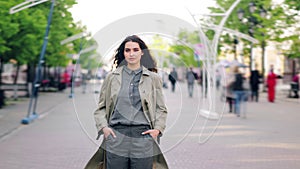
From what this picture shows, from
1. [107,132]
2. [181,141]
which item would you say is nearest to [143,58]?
[107,132]

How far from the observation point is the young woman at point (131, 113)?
4039 mm

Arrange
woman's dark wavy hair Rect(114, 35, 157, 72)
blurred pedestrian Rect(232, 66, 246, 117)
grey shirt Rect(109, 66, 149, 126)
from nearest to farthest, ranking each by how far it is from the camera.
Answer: grey shirt Rect(109, 66, 149, 126), woman's dark wavy hair Rect(114, 35, 157, 72), blurred pedestrian Rect(232, 66, 246, 117)

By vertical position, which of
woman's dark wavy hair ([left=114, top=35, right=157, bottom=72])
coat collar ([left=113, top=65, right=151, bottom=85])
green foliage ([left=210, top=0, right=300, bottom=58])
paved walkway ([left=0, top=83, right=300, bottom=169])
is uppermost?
green foliage ([left=210, top=0, right=300, bottom=58])

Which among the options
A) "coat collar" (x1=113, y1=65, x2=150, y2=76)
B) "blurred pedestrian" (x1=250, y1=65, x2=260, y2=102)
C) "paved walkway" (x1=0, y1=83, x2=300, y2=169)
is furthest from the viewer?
"blurred pedestrian" (x1=250, y1=65, x2=260, y2=102)

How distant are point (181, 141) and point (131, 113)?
2.93 ft

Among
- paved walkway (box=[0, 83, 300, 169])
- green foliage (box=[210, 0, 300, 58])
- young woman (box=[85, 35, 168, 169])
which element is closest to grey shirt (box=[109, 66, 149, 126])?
young woman (box=[85, 35, 168, 169])

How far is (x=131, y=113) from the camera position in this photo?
4020mm

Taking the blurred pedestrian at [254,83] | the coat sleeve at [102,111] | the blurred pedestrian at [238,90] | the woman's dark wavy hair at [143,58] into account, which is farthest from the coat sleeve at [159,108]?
the blurred pedestrian at [254,83]

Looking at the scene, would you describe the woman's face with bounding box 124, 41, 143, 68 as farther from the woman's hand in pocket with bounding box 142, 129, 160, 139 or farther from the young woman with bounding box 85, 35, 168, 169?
the woman's hand in pocket with bounding box 142, 129, 160, 139

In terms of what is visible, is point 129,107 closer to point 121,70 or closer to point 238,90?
point 121,70

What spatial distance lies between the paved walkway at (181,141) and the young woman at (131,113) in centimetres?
53

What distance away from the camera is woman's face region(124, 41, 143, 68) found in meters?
4.18

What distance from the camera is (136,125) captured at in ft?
13.3

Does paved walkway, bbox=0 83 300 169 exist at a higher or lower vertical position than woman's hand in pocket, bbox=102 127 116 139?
lower
